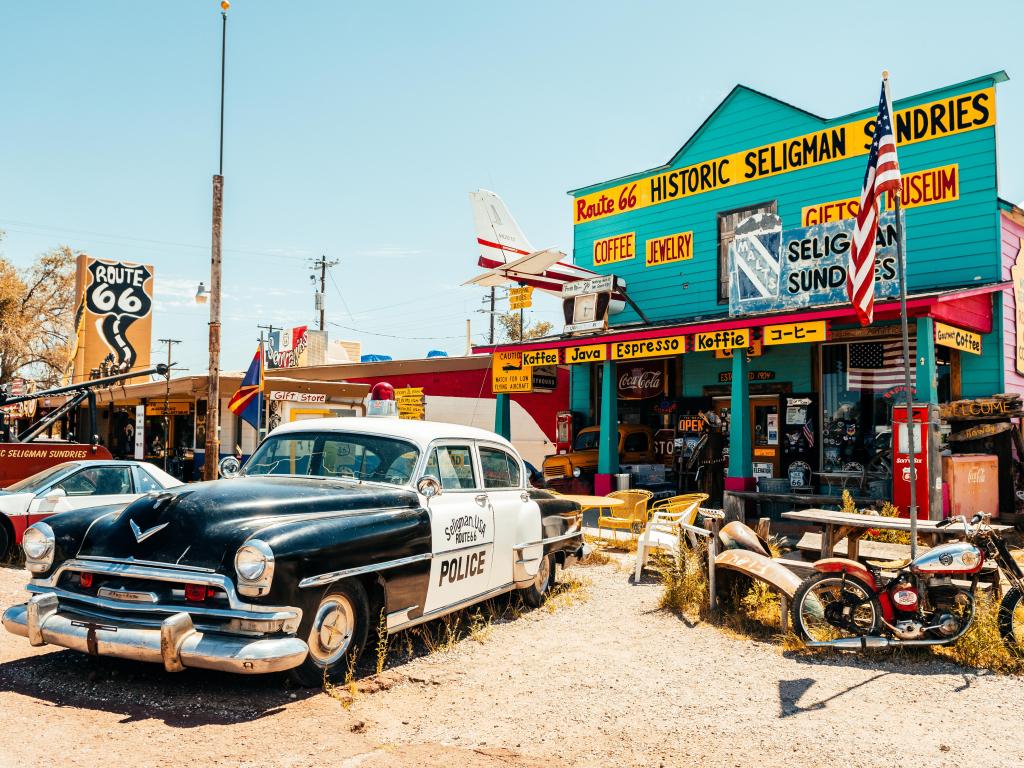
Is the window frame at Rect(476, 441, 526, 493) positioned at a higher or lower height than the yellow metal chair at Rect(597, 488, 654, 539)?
higher

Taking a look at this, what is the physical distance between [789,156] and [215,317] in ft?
36.9

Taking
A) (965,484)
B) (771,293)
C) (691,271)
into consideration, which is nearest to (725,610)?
(965,484)

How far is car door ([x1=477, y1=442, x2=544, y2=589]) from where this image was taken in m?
7.00

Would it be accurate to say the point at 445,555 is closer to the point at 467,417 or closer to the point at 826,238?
the point at 826,238

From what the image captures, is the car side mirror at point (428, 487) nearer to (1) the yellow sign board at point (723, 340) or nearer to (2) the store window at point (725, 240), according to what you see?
(1) the yellow sign board at point (723, 340)

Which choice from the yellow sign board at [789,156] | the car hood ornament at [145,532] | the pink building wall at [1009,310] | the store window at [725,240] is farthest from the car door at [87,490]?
the pink building wall at [1009,310]

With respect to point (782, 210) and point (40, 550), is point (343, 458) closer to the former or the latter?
point (40, 550)

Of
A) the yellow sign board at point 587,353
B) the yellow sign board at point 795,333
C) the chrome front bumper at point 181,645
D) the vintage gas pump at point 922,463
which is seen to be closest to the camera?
the chrome front bumper at point 181,645

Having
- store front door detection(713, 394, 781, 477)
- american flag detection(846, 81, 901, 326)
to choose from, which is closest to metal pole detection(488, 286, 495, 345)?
store front door detection(713, 394, 781, 477)

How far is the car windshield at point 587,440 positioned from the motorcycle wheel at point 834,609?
40.4ft

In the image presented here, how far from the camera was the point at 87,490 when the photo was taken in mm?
9438

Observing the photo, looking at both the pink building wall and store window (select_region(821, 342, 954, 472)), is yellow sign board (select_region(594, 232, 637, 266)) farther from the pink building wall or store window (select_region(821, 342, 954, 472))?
the pink building wall

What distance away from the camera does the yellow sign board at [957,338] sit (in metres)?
11.9

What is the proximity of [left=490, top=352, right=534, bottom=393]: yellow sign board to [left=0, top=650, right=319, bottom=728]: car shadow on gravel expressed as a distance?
12885 millimetres
